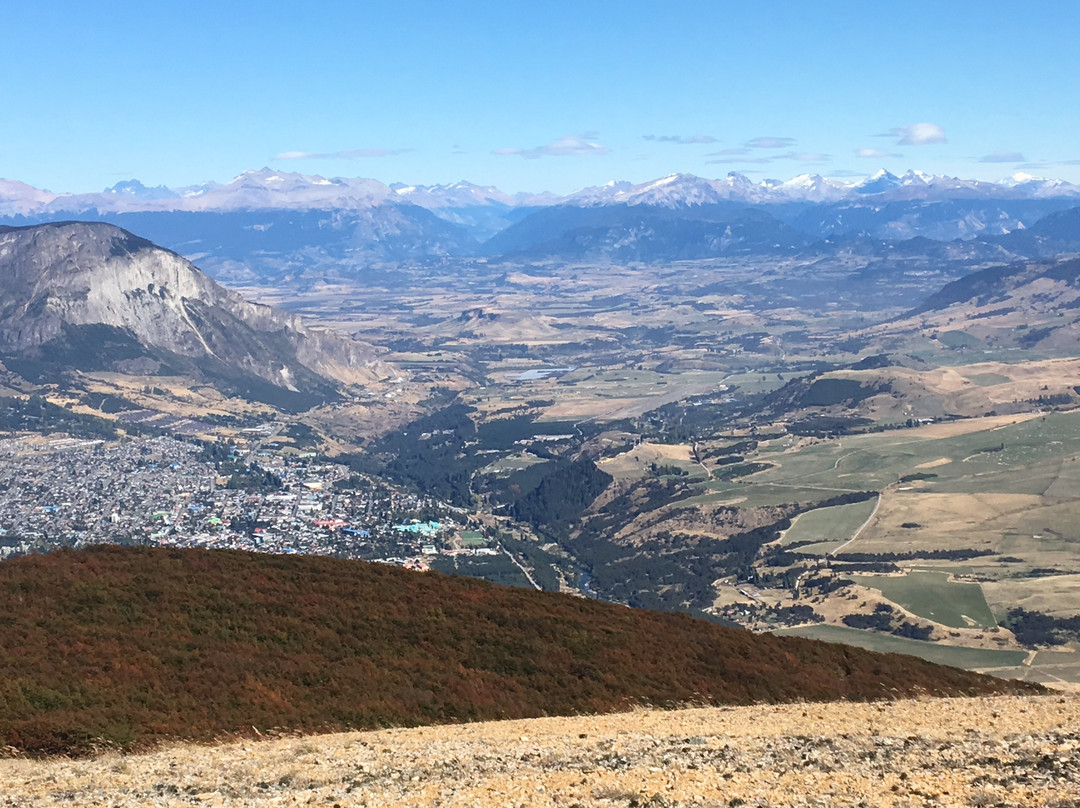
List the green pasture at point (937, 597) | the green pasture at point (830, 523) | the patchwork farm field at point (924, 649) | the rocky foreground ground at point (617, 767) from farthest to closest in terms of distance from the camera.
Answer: the green pasture at point (830, 523) → the green pasture at point (937, 597) → the patchwork farm field at point (924, 649) → the rocky foreground ground at point (617, 767)

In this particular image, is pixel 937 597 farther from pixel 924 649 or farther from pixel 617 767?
pixel 617 767

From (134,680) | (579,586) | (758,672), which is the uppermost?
(134,680)

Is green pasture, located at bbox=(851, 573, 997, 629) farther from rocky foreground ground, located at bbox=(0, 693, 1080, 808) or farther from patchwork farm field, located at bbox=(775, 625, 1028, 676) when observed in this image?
rocky foreground ground, located at bbox=(0, 693, 1080, 808)

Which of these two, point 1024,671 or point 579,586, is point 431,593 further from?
point 579,586

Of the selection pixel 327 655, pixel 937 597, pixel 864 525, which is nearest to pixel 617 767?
pixel 327 655

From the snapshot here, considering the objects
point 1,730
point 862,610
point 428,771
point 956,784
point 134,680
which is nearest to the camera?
point 956,784

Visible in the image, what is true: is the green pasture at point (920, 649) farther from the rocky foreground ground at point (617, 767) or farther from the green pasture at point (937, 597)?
the rocky foreground ground at point (617, 767)

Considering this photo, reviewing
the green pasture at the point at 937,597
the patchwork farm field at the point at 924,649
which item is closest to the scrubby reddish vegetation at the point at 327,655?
the patchwork farm field at the point at 924,649

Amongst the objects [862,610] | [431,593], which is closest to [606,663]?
[431,593]

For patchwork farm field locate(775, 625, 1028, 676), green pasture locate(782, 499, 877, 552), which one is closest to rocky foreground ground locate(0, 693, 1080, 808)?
patchwork farm field locate(775, 625, 1028, 676)
